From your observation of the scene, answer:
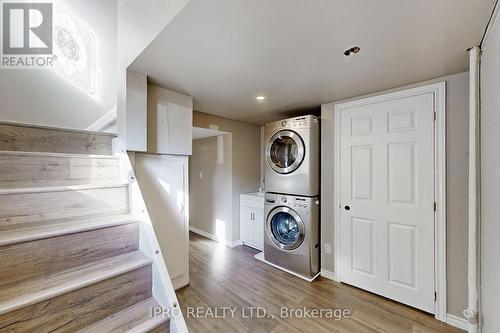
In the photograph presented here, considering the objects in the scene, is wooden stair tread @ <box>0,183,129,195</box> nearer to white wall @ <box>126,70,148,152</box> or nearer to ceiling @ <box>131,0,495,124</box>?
white wall @ <box>126,70,148,152</box>

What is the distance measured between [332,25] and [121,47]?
5.14 ft

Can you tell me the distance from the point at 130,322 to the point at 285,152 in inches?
88.2

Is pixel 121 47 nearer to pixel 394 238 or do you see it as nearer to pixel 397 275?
pixel 394 238

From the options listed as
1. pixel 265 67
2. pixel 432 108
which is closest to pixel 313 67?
pixel 265 67

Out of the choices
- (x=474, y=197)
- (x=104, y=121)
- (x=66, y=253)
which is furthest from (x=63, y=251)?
(x=474, y=197)

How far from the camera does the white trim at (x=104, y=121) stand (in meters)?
2.26

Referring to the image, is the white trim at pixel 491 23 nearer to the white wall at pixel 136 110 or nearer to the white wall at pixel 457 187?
the white wall at pixel 457 187

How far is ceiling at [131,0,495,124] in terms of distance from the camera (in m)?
1.03

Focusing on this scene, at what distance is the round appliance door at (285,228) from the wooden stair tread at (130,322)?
1847 millimetres

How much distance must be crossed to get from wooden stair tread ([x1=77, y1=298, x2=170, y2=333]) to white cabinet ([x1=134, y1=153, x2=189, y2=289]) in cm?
113

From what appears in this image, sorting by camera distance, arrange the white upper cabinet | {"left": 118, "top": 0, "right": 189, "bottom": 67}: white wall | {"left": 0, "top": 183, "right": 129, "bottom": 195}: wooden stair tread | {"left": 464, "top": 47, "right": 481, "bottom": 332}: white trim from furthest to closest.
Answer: the white upper cabinet
{"left": 464, "top": 47, "right": 481, "bottom": 332}: white trim
{"left": 118, "top": 0, "right": 189, "bottom": 67}: white wall
{"left": 0, "top": 183, "right": 129, "bottom": 195}: wooden stair tread

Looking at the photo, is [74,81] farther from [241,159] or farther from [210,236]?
[210,236]

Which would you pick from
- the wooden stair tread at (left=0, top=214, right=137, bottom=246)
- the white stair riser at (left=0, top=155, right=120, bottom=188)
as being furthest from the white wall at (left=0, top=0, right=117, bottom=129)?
the wooden stair tread at (left=0, top=214, right=137, bottom=246)

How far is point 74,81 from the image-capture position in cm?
239
